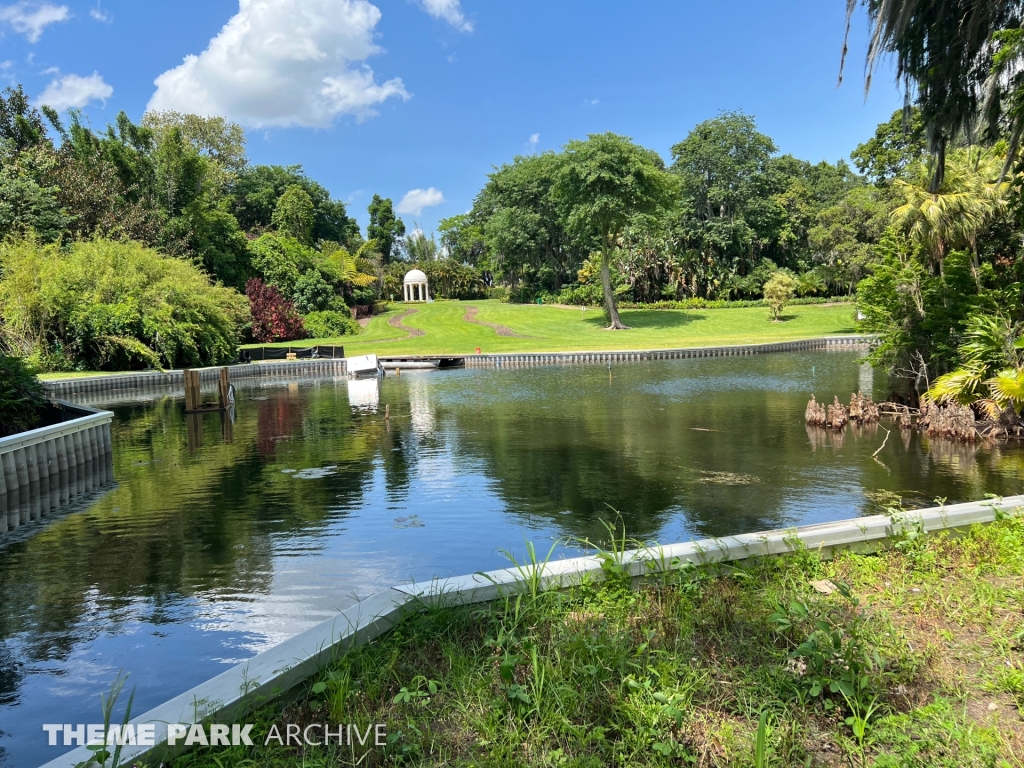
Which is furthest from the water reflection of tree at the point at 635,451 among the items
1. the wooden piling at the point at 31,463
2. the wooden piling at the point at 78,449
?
the wooden piling at the point at 31,463

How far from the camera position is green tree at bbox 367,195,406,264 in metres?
99.1

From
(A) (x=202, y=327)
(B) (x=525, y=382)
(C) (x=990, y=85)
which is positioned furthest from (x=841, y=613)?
(A) (x=202, y=327)

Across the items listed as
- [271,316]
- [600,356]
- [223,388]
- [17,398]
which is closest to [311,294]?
[271,316]

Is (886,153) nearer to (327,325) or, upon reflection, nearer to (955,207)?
(955,207)

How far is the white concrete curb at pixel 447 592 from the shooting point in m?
3.03

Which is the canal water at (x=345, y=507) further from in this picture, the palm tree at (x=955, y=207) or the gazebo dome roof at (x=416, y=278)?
the gazebo dome roof at (x=416, y=278)

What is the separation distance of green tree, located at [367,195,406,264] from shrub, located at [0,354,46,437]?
88.5 meters

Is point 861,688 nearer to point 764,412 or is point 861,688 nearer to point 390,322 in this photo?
point 764,412

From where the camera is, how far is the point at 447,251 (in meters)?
108

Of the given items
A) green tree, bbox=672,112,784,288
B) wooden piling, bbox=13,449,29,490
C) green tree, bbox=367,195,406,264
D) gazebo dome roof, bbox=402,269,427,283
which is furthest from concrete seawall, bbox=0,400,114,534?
green tree, bbox=367,195,406,264

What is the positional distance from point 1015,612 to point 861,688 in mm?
1462

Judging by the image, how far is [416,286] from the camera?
81375 mm

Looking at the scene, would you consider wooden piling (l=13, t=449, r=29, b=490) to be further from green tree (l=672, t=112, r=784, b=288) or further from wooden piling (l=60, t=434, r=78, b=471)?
green tree (l=672, t=112, r=784, b=288)

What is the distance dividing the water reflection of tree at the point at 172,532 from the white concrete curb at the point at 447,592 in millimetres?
2956
